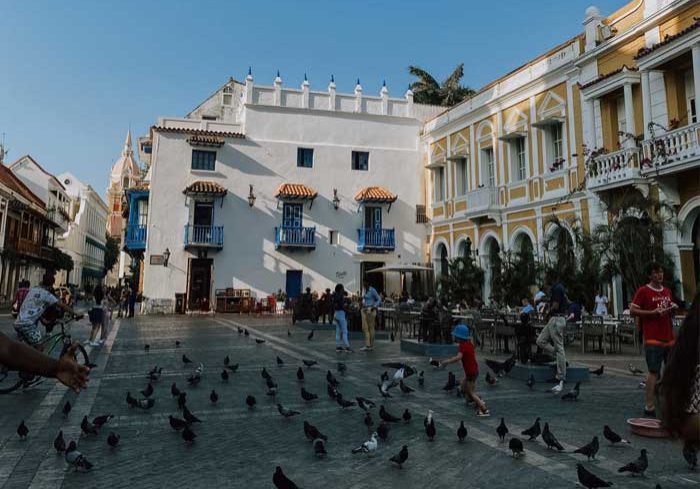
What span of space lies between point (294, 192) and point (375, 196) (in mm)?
4932

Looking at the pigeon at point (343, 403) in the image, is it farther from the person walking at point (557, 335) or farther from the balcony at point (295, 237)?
the balcony at point (295, 237)

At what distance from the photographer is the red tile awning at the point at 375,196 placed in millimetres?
29766

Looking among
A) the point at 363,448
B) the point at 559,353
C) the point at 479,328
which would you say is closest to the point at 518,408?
the point at 559,353

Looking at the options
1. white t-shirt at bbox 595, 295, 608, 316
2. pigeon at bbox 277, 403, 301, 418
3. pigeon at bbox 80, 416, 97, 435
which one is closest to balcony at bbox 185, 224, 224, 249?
white t-shirt at bbox 595, 295, 608, 316

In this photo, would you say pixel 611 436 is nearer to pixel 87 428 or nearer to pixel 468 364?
pixel 468 364

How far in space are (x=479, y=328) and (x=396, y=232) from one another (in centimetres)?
1687

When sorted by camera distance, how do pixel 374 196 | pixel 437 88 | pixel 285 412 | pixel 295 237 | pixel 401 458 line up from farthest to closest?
pixel 437 88, pixel 374 196, pixel 295 237, pixel 285 412, pixel 401 458

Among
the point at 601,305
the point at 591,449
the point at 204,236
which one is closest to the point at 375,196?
the point at 204,236

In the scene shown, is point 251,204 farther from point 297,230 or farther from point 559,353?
point 559,353

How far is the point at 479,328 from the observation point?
45.7 ft

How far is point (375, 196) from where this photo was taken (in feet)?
97.8

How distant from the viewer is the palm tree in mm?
38094

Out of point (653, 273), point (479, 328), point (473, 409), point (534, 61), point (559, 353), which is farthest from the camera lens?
point (534, 61)

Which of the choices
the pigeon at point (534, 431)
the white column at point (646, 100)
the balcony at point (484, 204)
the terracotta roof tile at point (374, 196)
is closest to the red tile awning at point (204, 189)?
the terracotta roof tile at point (374, 196)
